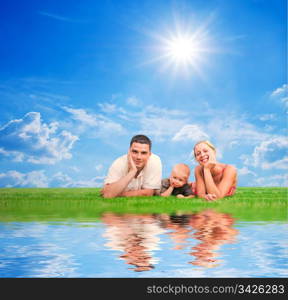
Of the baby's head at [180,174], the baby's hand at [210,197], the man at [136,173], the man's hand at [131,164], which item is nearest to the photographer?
the baby's hand at [210,197]

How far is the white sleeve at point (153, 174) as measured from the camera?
11.5 m

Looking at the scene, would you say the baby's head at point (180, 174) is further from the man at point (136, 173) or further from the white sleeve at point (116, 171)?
the white sleeve at point (116, 171)

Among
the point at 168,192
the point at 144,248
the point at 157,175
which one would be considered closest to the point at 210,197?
the point at 168,192

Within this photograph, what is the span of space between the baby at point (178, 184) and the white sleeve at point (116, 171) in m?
1.12

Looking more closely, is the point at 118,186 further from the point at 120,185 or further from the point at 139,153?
the point at 139,153

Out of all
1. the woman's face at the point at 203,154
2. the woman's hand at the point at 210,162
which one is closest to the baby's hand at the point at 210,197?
the woman's hand at the point at 210,162

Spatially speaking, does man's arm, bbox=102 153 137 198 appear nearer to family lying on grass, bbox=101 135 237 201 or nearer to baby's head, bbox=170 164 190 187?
family lying on grass, bbox=101 135 237 201

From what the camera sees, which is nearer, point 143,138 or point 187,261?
point 187,261

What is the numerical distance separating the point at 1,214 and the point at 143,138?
392cm

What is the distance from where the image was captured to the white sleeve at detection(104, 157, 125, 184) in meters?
11.4

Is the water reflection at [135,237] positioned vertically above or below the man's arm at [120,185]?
below
